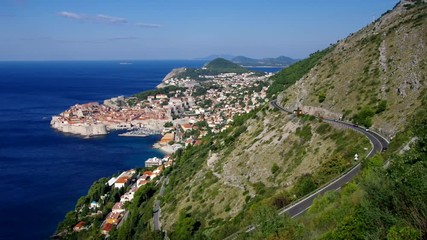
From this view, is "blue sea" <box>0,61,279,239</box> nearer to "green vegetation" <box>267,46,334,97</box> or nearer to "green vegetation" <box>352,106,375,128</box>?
"green vegetation" <box>267,46,334,97</box>

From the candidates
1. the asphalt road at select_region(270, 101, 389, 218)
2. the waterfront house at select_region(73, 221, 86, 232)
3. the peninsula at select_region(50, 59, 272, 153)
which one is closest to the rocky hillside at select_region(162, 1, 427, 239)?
the asphalt road at select_region(270, 101, 389, 218)

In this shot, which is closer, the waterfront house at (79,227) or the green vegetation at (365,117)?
the green vegetation at (365,117)

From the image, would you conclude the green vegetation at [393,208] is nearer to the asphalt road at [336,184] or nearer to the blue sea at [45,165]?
the asphalt road at [336,184]

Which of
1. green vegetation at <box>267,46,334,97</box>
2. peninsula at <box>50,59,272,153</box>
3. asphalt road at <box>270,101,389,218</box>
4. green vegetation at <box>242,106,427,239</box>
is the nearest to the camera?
green vegetation at <box>242,106,427,239</box>

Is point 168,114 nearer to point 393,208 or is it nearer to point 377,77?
point 377,77

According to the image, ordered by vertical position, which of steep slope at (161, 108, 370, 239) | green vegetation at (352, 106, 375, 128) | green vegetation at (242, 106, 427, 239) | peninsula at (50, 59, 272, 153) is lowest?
peninsula at (50, 59, 272, 153)

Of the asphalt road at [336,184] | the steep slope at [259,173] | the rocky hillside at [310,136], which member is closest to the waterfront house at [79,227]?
the steep slope at [259,173]

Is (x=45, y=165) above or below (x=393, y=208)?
below

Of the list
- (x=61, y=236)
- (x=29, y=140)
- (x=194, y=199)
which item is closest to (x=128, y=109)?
(x=29, y=140)

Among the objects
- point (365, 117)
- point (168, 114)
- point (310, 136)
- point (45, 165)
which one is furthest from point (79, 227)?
point (168, 114)
